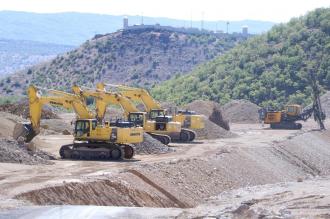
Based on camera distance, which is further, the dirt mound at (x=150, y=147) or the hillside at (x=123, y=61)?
the hillside at (x=123, y=61)

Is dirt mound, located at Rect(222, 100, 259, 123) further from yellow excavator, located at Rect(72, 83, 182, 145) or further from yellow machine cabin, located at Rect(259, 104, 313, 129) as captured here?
yellow excavator, located at Rect(72, 83, 182, 145)

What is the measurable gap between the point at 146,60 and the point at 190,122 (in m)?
93.0

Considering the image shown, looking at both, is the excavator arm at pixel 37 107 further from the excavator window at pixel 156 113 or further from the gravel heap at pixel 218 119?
the gravel heap at pixel 218 119

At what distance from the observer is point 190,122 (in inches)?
2511

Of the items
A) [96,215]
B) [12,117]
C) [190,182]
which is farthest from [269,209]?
[12,117]

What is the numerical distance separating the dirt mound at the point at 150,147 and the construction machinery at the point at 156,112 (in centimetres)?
539

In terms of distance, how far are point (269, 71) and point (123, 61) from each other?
42.7 metres

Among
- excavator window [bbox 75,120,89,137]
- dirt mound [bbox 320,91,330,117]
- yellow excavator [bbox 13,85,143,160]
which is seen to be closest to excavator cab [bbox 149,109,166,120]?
yellow excavator [bbox 13,85,143,160]

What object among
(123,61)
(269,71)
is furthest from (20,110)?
(123,61)

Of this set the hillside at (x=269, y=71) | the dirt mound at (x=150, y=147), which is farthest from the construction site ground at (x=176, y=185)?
the hillside at (x=269, y=71)

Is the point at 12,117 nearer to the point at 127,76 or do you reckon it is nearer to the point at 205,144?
the point at 205,144

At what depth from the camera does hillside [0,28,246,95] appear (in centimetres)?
14500

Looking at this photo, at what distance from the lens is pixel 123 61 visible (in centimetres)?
15400

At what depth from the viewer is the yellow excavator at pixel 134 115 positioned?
49750 mm
